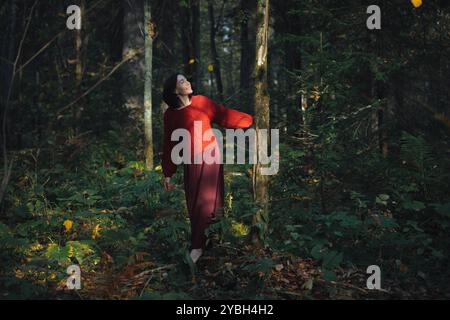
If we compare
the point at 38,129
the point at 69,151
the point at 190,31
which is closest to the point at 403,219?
the point at 69,151

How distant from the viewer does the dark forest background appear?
599cm

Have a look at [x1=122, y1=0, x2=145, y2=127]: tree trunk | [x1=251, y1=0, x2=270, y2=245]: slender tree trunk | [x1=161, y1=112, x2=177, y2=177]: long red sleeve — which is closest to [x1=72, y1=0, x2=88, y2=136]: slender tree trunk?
[x1=122, y1=0, x2=145, y2=127]: tree trunk

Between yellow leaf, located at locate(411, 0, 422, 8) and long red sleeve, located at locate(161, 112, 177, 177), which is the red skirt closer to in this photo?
long red sleeve, located at locate(161, 112, 177, 177)

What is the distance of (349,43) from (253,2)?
13.4 feet

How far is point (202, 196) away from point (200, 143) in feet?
2.06

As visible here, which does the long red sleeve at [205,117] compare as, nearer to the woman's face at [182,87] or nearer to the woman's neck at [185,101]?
the woman's neck at [185,101]

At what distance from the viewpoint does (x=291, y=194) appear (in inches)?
306

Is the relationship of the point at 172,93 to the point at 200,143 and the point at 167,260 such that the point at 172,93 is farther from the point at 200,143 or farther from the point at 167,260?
the point at 167,260

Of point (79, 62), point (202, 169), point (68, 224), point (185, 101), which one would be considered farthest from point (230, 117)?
point (79, 62)

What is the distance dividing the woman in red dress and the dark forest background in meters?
0.19

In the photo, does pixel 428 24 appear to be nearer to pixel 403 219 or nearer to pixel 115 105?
pixel 403 219

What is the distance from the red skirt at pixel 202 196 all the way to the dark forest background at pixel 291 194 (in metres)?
0.16

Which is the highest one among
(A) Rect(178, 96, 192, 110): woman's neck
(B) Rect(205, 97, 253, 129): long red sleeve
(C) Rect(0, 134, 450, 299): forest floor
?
(A) Rect(178, 96, 192, 110): woman's neck
